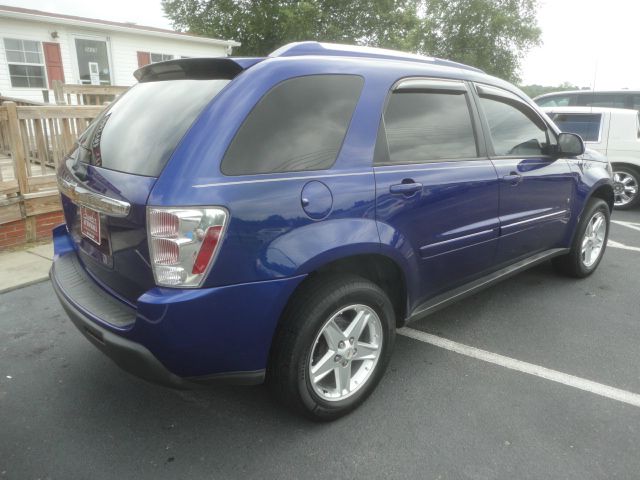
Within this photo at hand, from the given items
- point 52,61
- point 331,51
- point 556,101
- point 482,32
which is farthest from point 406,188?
point 482,32

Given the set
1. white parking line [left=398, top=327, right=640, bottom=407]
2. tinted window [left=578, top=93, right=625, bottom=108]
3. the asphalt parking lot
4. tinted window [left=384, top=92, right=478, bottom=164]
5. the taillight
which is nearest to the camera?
the taillight

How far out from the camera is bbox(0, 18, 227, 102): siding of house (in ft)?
41.0

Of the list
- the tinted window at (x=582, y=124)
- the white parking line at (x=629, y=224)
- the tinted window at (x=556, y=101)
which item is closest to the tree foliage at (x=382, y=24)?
the tinted window at (x=556, y=101)

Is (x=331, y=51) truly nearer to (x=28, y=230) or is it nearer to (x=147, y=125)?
(x=147, y=125)

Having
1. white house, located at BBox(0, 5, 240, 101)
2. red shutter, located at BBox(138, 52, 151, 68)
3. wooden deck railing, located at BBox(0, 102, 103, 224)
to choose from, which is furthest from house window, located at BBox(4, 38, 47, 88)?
wooden deck railing, located at BBox(0, 102, 103, 224)

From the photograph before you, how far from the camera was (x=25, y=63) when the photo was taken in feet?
42.0

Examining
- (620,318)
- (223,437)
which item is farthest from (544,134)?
(223,437)

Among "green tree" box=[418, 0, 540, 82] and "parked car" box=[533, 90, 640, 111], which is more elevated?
"green tree" box=[418, 0, 540, 82]

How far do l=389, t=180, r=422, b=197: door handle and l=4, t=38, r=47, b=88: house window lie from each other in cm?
1392

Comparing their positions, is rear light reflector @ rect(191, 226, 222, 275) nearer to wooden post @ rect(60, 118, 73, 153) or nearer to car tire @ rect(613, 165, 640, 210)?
wooden post @ rect(60, 118, 73, 153)

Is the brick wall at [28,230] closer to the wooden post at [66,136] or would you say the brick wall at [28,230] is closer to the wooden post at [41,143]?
the wooden post at [41,143]

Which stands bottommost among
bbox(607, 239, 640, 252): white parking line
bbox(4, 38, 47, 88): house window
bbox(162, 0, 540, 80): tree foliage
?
bbox(607, 239, 640, 252): white parking line

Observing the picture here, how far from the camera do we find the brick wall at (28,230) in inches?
192

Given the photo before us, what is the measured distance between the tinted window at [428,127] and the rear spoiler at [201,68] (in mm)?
795
